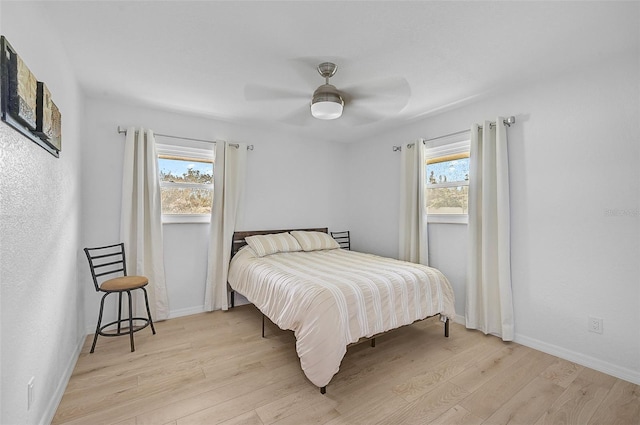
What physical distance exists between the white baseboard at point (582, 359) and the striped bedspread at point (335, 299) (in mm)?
740

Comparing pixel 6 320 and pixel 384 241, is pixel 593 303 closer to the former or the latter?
pixel 384 241

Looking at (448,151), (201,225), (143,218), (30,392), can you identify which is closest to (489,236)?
(448,151)

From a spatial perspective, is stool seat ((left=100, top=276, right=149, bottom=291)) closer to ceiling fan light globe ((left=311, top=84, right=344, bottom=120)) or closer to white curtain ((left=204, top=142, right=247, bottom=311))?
white curtain ((left=204, top=142, right=247, bottom=311))

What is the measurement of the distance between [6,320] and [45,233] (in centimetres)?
70

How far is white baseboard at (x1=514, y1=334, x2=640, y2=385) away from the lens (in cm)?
→ 212

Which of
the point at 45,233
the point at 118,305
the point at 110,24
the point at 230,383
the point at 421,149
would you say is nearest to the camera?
the point at 45,233

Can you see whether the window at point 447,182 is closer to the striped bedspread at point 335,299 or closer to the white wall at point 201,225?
the striped bedspread at point 335,299

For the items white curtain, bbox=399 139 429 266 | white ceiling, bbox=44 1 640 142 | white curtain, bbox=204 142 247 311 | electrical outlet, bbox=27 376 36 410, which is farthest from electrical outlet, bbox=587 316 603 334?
electrical outlet, bbox=27 376 36 410

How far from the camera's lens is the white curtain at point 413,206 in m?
3.48

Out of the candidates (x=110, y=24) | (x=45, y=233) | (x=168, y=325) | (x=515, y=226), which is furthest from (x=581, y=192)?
(x=168, y=325)

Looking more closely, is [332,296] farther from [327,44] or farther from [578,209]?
[578,209]

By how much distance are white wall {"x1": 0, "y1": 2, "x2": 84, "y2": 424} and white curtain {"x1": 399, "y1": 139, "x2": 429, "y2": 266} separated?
3367 mm

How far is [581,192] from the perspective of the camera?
2.35 metres

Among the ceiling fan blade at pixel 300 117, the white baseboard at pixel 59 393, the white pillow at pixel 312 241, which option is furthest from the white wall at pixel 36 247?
the white pillow at pixel 312 241
